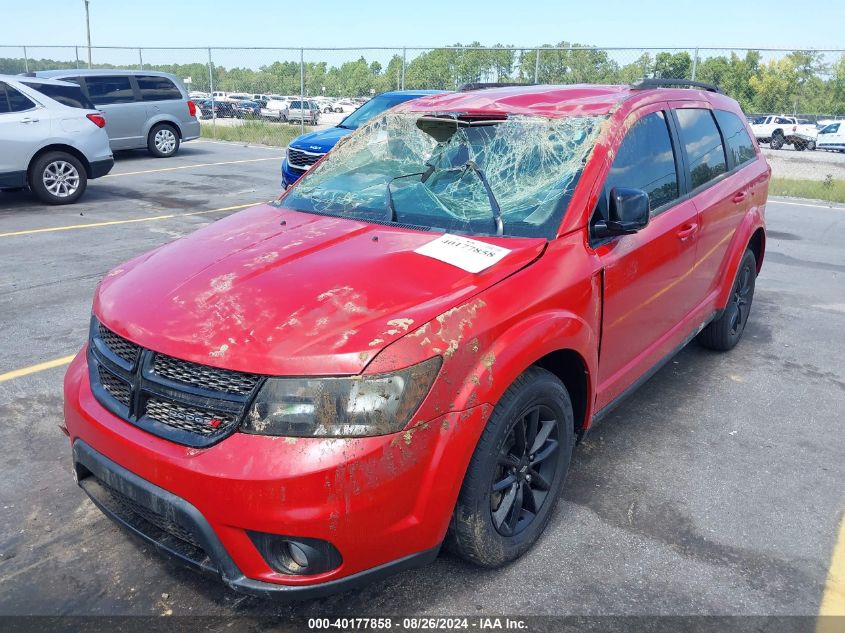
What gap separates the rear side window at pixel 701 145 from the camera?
4.06 metres

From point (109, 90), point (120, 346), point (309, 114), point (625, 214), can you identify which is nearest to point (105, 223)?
point (120, 346)

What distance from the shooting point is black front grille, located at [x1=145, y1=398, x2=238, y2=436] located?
2.25 m

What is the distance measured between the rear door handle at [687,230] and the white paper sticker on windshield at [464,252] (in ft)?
4.60

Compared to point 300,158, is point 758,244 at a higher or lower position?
lower

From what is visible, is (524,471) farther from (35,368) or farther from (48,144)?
(48,144)

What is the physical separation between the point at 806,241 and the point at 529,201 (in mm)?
7534

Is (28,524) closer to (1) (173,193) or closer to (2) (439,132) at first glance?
(2) (439,132)

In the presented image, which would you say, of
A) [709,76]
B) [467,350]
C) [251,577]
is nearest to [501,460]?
[467,350]

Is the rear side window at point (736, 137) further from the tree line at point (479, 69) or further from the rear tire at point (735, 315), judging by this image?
the tree line at point (479, 69)

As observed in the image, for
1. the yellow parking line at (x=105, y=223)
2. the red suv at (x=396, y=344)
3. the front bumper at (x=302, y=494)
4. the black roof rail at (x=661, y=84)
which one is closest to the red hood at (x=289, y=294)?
the red suv at (x=396, y=344)

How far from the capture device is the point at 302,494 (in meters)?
2.12

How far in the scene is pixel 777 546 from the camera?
9.79 ft

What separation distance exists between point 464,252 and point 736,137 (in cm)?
305

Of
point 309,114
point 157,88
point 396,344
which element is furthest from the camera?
point 309,114
